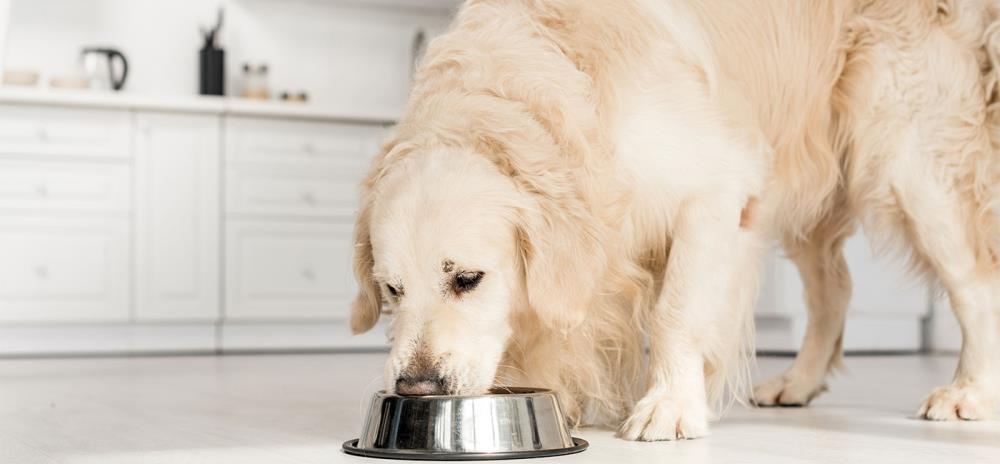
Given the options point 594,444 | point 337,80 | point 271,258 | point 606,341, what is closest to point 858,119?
point 606,341

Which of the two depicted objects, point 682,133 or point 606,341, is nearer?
point 682,133

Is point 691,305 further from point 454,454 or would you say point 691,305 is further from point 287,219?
point 287,219

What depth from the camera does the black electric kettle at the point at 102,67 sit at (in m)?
5.81

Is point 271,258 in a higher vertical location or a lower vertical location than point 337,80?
lower

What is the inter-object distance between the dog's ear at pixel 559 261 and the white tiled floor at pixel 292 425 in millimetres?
241

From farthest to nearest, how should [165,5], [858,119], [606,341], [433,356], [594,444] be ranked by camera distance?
[165,5], [858,119], [606,341], [594,444], [433,356]

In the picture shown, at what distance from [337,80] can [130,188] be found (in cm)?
156

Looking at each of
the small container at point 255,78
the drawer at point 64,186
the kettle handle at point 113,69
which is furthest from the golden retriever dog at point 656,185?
the kettle handle at point 113,69

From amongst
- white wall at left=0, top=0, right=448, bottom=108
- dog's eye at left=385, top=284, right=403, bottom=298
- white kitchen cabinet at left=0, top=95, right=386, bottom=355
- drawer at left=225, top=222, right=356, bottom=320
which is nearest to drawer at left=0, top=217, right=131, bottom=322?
white kitchen cabinet at left=0, top=95, right=386, bottom=355

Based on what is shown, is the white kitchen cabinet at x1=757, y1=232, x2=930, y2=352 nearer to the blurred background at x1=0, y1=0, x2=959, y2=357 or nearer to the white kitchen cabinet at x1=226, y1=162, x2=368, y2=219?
the blurred background at x1=0, y1=0, x2=959, y2=357

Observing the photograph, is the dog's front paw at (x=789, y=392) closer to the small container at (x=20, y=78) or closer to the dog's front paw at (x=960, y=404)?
the dog's front paw at (x=960, y=404)

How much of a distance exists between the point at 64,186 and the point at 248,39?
1.52 meters

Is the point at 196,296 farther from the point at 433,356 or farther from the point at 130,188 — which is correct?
the point at 433,356

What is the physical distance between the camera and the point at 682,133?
2199 millimetres
